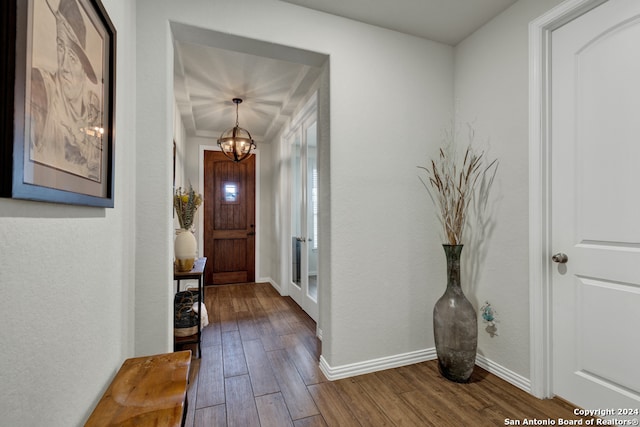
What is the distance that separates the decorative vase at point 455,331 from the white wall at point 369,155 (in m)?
0.30

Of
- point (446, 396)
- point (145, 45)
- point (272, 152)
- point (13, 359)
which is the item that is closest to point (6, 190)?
point (13, 359)

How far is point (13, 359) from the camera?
2.12ft

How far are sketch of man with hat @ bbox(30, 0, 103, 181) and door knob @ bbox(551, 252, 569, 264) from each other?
7.74 feet

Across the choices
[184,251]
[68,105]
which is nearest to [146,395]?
[68,105]

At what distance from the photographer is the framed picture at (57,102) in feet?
1.99

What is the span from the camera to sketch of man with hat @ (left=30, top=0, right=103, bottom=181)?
0.72m

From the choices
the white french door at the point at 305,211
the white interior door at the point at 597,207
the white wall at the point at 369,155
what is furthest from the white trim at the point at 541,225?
the white french door at the point at 305,211

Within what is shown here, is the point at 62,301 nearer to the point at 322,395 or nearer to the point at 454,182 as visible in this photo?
the point at 322,395

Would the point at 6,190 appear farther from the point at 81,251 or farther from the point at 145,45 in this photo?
the point at 145,45

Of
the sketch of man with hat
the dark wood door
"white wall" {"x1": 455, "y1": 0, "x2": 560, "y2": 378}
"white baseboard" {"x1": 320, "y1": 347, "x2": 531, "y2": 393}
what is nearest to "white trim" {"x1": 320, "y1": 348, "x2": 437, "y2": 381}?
"white baseboard" {"x1": 320, "y1": 347, "x2": 531, "y2": 393}

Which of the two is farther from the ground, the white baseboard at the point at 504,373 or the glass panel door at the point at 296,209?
the glass panel door at the point at 296,209

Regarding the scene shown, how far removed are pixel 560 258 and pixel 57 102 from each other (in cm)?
241

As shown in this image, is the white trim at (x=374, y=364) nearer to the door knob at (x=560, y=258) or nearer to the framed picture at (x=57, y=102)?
the door knob at (x=560, y=258)

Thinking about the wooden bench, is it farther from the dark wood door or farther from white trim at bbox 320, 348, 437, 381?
the dark wood door
